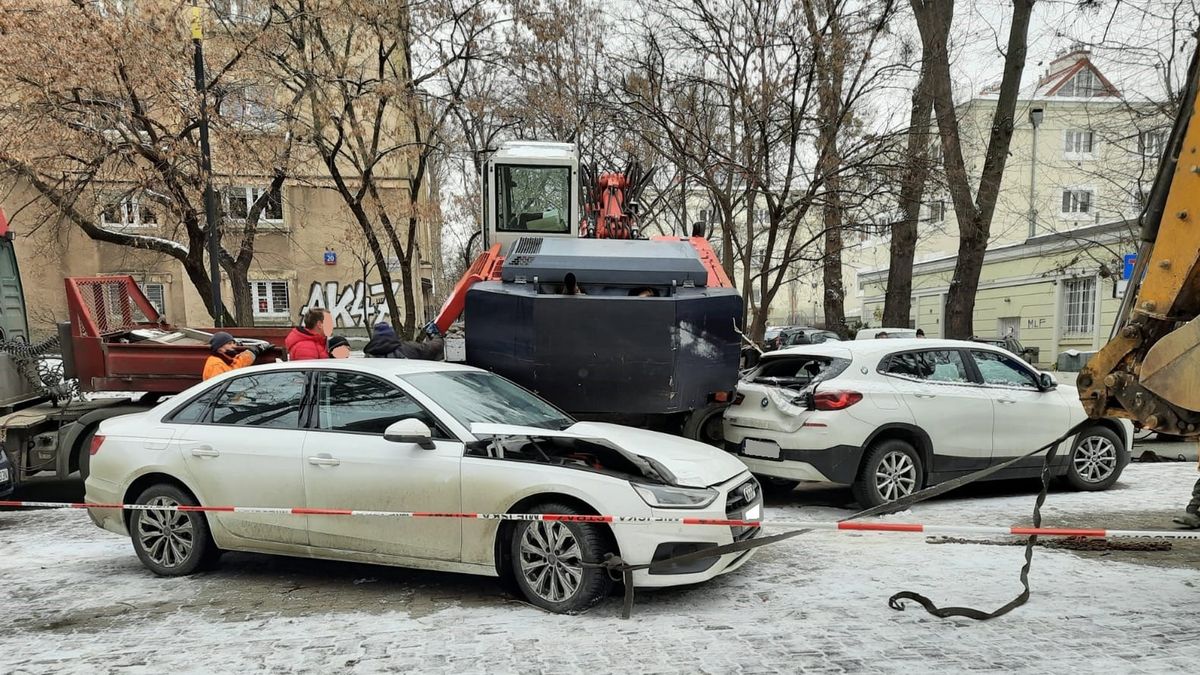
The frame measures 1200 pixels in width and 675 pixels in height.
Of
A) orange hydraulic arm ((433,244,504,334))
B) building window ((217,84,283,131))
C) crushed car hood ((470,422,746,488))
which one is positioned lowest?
crushed car hood ((470,422,746,488))

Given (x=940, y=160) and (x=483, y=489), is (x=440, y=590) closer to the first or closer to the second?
(x=483, y=489)

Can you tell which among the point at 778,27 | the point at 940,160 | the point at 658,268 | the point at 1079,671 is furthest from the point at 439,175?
the point at 1079,671

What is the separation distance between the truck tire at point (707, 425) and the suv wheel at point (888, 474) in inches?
57.6

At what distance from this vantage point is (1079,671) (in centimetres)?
372

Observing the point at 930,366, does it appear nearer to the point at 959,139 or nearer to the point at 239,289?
the point at 959,139

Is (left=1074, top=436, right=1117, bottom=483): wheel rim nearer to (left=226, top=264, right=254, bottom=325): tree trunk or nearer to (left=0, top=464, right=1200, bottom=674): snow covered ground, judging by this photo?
(left=0, top=464, right=1200, bottom=674): snow covered ground

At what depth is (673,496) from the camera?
4562 millimetres

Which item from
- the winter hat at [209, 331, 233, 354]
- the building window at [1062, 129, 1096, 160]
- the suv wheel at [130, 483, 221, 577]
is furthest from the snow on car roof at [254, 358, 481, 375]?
the building window at [1062, 129, 1096, 160]

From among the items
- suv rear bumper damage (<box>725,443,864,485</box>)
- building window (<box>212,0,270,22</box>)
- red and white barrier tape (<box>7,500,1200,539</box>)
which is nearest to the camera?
red and white barrier tape (<box>7,500,1200,539</box>)

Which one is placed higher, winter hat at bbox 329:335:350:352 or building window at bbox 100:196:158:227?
building window at bbox 100:196:158:227

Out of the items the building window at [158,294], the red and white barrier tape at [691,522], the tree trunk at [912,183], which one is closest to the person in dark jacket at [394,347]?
the red and white barrier tape at [691,522]

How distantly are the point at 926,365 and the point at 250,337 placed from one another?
777cm

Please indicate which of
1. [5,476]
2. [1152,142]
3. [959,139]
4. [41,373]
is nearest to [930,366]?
[5,476]

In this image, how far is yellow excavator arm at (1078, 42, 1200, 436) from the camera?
411 centimetres
